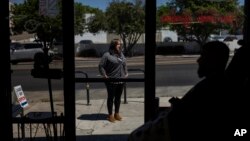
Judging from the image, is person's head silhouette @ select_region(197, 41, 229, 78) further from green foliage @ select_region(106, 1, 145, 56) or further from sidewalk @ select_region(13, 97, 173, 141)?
sidewalk @ select_region(13, 97, 173, 141)

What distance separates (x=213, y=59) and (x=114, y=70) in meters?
4.70

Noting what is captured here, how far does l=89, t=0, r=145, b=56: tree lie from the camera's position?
4844 mm

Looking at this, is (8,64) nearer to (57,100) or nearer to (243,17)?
(57,100)

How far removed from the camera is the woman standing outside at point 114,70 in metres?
7.00

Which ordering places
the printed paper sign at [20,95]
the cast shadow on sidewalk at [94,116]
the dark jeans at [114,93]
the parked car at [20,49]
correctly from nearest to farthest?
the parked car at [20,49] → the printed paper sign at [20,95] → the dark jeans at [114,93] → the cast shadow on sidewalk at [94,116]

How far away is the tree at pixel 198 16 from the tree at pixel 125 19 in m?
0.25

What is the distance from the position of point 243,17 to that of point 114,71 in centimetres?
303

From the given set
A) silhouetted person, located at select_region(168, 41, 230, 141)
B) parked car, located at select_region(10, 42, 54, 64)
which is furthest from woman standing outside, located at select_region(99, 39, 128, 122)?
silhouetted person, located at select_region(168, 41, 230, 141)

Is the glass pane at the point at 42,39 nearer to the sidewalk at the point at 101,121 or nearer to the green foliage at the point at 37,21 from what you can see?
the green foliage at the point at 37,21

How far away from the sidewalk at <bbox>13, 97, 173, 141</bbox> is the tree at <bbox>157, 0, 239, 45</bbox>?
167 centimetres

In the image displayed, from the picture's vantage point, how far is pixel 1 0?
448cm

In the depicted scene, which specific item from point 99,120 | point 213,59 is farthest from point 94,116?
point 213,59

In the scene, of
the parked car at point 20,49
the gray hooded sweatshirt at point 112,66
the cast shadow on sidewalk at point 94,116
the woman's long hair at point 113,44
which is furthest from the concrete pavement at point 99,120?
the woman's long hair at point 113,44

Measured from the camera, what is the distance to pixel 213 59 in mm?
2721
